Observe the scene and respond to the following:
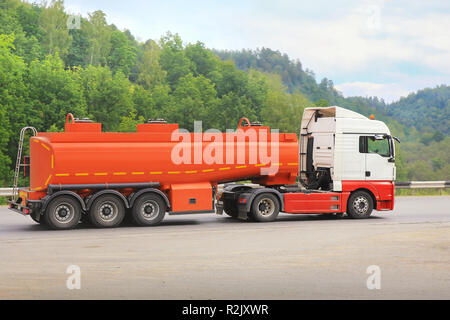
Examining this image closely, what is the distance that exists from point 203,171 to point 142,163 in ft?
5.90

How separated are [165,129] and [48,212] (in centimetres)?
388

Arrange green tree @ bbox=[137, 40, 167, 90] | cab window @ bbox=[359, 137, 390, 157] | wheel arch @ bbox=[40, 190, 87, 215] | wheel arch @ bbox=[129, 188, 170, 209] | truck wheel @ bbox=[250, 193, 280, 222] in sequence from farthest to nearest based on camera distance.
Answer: green tree @ bbox=[137, 40, 167, 90], cab window @ bbox=[359, 137, 390, 157], truck wheel @ bbox=[250, 193, 280, 222], wheel arch @ bbox=[129, 188, 170, 209], wheel arch @ bbox=[40, 190, 87, 215]

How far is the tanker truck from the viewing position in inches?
614

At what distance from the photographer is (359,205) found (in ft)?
60.5

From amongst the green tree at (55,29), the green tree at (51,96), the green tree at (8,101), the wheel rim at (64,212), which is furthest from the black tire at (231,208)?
the green tree at (55,29)

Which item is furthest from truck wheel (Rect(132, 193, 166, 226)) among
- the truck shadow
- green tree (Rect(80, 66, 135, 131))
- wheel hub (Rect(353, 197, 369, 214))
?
green tree (Rect(80, 66, 135, 131))

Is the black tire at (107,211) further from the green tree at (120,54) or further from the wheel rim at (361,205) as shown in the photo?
the green tree at (120,54)

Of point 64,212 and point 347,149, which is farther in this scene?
point 347,149

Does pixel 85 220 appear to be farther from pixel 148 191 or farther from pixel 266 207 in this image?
pixel 266 207

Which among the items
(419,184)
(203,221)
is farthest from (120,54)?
(203,221)

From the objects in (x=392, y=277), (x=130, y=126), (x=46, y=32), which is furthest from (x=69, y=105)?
(x=392, y=277)

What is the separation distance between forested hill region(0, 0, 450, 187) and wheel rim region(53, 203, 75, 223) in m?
39.3

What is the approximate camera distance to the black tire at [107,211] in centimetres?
1568

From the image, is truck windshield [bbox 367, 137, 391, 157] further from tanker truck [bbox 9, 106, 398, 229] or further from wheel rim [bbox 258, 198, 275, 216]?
wheel rim [bbox 258, 198, 275, 216]
